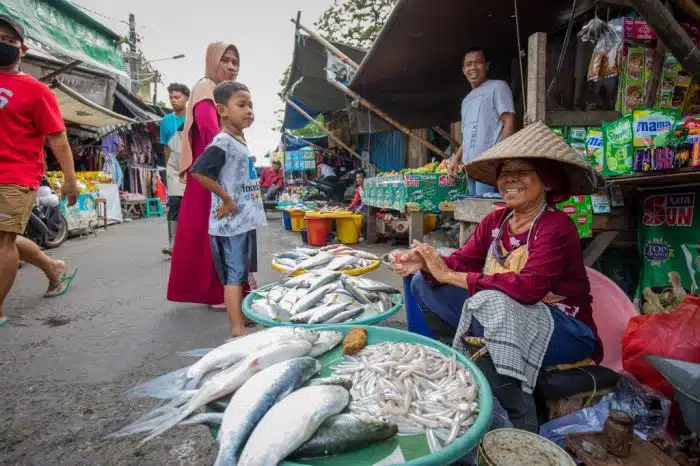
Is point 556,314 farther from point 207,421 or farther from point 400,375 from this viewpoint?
point 207,421

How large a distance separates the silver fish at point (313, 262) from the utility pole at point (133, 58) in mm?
25215

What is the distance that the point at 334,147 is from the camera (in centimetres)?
1590

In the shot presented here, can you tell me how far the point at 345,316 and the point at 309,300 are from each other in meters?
0.29

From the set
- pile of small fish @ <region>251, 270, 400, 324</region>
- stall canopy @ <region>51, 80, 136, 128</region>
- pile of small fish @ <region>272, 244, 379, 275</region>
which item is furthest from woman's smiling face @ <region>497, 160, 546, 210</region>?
stall canopy @ <region>51, 80, 136, 128</region>

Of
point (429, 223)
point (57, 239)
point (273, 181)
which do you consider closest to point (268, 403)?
point (429, 223)

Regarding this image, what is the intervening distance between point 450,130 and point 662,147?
743cm

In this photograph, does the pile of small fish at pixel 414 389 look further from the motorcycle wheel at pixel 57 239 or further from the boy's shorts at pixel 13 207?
the motorcycle wheel at pixel 57 239

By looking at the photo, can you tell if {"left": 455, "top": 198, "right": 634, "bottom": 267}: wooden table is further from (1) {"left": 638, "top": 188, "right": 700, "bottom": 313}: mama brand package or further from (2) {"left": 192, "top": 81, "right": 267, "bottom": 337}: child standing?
(2) {"left": 192, "top": 81, "right": 267, "bottom": 337}: child standing

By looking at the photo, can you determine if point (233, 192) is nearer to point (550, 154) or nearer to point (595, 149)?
point (550, 154)

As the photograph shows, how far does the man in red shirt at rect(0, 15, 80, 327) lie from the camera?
3254mm

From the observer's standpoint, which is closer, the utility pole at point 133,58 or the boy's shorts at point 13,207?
the boy's shorts at point 13,207

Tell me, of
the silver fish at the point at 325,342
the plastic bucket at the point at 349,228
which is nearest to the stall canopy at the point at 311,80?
the plastic bucket at the point at 349,228

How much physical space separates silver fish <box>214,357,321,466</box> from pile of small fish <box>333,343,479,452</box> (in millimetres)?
211

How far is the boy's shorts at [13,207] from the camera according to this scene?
3.30 metres
